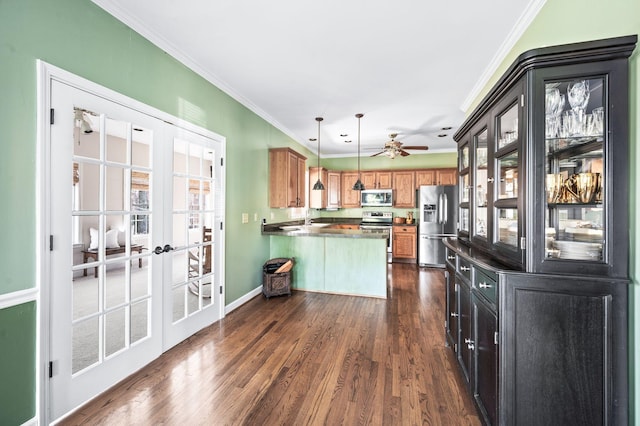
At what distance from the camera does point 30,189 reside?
1547mm

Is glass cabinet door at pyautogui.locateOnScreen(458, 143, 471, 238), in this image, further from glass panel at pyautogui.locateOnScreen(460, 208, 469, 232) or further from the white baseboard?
the white baseboard

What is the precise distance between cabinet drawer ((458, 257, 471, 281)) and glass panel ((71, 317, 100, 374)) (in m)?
2.60

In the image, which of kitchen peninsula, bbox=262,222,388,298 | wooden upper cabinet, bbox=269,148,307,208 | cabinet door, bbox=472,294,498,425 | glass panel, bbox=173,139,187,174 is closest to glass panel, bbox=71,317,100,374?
glass panel, bbox=173,139,187,174

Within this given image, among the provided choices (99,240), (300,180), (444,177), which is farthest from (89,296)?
(444,177)

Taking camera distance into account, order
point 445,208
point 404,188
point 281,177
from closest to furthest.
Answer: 1. point 281,177
2. point 445,208
3. point 404,188

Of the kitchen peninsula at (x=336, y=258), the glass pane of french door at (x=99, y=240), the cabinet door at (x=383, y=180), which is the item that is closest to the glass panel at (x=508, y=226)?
the kitchen peninsula at (x=336, y=258)

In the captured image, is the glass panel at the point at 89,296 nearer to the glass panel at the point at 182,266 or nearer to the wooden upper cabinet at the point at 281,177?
the glass panel at the point at 182,266

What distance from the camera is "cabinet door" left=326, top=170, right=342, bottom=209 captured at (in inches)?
280

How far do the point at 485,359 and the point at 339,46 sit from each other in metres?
2.60

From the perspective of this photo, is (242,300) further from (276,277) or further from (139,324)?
(139,324)

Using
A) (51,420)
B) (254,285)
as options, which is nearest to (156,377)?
(51,420)

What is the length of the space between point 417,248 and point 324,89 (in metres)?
4.42

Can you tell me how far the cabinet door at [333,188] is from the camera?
712cm

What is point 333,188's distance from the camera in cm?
714
